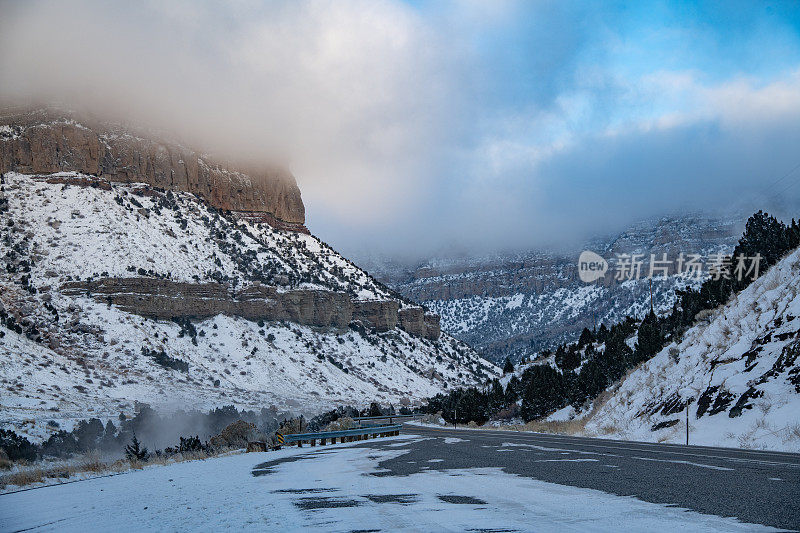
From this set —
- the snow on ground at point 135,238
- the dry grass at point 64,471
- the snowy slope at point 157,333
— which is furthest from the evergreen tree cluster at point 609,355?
the snow on ground at point 135,238

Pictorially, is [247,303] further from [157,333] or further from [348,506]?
[348,506]

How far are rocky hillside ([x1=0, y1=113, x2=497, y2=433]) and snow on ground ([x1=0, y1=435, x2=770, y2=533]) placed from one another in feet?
121

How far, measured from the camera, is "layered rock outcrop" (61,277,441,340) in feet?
253

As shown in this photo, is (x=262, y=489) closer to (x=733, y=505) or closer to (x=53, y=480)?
(x=733, y=505)

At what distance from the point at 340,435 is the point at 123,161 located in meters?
84.1

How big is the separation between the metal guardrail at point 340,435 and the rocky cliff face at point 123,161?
77614 mm

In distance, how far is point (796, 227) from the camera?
3466cm

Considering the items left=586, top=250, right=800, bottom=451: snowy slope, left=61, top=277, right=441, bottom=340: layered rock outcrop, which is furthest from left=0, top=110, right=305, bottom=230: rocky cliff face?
left=586, top=250, right=800, bottom=451: snowy slope

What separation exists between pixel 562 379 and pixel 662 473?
39457 millimetres

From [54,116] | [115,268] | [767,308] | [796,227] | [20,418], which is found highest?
[54,116]

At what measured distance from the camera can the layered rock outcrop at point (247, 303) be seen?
77.1 meters

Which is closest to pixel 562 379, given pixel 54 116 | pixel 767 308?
pixel 767 308

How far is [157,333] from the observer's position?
253 ft

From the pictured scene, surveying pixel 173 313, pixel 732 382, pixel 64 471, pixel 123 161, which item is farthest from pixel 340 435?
pixel 123 161
